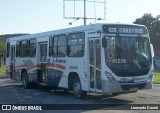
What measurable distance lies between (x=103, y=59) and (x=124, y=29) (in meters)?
1.60

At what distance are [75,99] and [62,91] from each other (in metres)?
4.30

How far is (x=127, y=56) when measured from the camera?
15.6 meters

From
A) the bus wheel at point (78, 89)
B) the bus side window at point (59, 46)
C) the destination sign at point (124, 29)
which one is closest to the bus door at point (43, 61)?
the bus side window at point (59, 46)

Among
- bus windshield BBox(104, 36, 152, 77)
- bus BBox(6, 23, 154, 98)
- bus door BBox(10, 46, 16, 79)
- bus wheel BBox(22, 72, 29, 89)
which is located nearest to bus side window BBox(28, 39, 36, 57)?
bus wheel BBox(22, 72, 29, 89)

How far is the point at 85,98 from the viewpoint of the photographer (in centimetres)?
1698

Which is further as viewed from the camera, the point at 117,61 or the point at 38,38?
the point at 38,38

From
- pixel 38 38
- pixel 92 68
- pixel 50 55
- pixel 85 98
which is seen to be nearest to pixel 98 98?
pixel 85 98

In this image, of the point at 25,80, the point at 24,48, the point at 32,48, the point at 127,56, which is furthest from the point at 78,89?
the point at 24,48

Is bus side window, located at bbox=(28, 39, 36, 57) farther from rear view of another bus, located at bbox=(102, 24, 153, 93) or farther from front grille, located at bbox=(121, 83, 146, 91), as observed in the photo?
front grille, located at bbox=(121, 83, 146, 91)

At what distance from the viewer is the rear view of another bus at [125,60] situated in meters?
15.2

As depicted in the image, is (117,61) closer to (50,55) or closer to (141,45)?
(141,45)

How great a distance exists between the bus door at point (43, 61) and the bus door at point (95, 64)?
5.08 meters

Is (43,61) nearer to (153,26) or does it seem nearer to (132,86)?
(132,86)

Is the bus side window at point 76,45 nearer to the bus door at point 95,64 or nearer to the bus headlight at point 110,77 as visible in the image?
the bus door at point 95,64
